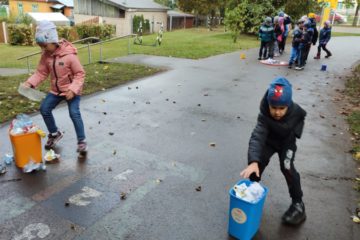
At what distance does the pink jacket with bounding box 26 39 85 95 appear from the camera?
434 cm

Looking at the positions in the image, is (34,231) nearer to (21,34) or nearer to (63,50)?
(63,50)

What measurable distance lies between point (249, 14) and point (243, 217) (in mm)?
22449

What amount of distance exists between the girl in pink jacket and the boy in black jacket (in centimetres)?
252

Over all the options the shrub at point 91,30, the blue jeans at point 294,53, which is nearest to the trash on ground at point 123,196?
the blue jeans at point 294,53

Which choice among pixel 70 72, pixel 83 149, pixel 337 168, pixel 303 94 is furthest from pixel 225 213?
pixel 303 94

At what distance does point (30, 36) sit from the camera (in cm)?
2494

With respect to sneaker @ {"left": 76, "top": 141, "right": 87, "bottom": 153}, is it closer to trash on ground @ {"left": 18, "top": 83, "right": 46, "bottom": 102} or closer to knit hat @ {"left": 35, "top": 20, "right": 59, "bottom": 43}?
trash on ground @ {"left": 18, "top": 83, "right": 46, "bottom": 102}

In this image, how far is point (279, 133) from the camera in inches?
119

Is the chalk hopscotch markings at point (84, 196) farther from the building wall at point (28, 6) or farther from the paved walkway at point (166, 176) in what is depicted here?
the building wall at point (28, 6)

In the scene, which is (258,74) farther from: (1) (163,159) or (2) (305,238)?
(2) (305,238)

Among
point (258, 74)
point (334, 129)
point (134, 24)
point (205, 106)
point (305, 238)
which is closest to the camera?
point (305, 238)

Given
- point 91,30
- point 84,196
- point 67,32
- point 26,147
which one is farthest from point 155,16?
point 84,196

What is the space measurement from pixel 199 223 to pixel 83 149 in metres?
2.20

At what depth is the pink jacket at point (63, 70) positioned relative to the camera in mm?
4344
